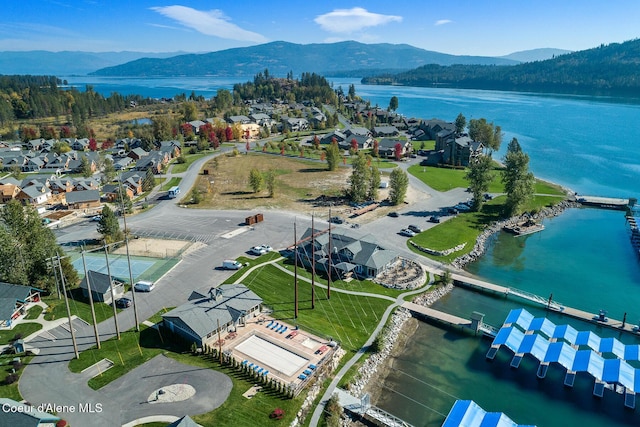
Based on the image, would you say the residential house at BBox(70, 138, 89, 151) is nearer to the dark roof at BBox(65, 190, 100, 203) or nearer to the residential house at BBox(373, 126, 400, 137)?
the dark roof at BBox(65, 190, 100, 203)

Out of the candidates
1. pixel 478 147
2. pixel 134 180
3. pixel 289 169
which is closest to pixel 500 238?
pixel 478 147

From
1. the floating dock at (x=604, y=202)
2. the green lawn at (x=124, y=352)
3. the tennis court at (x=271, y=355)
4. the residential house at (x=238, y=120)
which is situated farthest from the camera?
the residential house at (x=238, y=120)

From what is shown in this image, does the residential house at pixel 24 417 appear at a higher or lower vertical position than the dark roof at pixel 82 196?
lower

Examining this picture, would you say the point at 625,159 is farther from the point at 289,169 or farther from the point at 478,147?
the point at 289,169

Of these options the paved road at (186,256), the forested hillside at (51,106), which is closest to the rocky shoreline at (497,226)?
the paved road at (186,256)

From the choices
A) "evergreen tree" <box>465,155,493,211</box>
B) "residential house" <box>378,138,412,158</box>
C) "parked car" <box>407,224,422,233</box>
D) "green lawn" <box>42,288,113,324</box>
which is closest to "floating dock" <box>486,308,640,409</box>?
"parked car" <box>407,224,422,233</box>

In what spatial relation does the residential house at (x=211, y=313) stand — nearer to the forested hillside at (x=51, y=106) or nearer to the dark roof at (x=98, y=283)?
the dark roof at (x=98, y=283)
